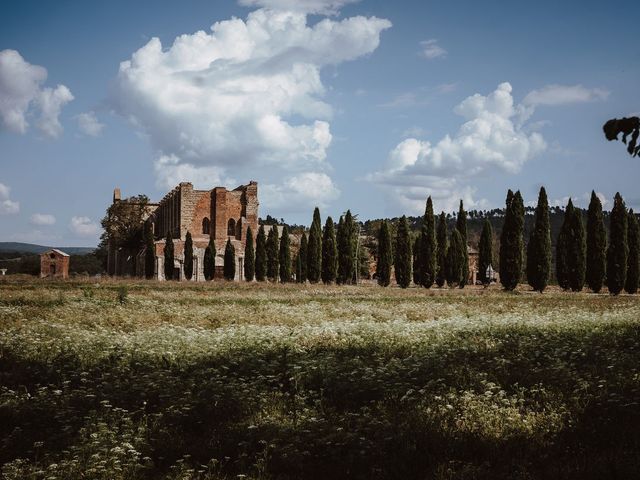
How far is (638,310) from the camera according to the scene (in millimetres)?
20609

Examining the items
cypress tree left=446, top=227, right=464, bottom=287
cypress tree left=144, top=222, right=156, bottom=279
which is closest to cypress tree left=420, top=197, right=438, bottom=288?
cypress tree left=446, top=227, right=464, bottom=287

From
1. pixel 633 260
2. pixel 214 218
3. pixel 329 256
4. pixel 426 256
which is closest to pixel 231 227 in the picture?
pixel 214 218

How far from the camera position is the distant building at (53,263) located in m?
64.8

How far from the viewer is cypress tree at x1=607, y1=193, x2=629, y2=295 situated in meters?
43.8

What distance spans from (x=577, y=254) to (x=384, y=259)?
1706 centimetres

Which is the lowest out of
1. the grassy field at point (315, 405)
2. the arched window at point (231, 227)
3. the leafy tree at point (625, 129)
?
the grassy field at point (315, 405)

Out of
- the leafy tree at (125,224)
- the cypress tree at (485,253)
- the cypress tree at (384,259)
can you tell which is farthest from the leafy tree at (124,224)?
the cypress tree at (485,253)

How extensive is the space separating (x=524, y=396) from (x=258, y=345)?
5.46m

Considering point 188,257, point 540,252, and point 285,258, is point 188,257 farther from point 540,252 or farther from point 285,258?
point 540,252

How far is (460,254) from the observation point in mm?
58062

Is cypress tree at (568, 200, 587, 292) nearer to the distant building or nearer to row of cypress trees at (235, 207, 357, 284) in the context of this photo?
row of cypress trees at (235, 207, 357, 284)

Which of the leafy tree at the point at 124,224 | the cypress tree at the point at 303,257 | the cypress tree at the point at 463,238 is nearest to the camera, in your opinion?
the cypress tree at the point at 463,238

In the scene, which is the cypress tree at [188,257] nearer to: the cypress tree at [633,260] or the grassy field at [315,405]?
the cypress tree at [633,260]

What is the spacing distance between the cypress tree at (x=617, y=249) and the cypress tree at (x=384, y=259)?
18.8 m
